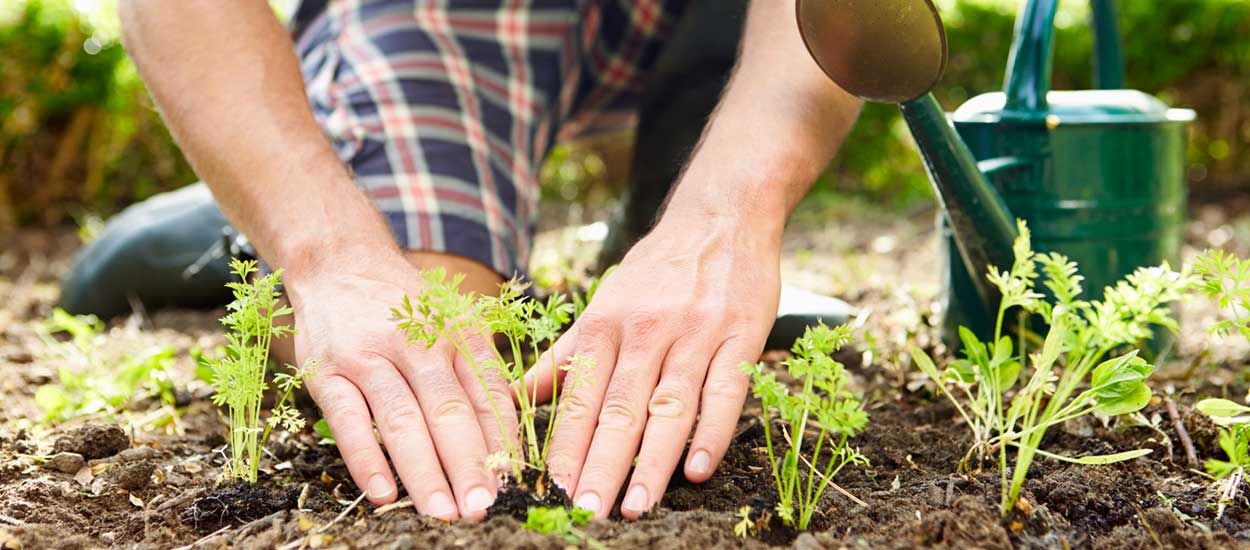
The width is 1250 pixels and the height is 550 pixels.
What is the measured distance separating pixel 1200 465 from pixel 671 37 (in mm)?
1950

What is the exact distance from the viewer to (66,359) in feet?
8.55

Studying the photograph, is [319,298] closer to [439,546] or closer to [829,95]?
[439,546]

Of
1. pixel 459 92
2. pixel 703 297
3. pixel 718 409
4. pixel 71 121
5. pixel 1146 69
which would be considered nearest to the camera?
pixel 718 409

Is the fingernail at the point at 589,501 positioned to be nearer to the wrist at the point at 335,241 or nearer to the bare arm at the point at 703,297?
the bare arm at the point at 703,297

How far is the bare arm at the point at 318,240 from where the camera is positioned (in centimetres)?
141

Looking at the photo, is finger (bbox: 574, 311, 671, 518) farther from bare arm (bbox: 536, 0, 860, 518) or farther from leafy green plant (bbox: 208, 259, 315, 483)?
leafy green plant (bbox: 208, 259, 315, 483)

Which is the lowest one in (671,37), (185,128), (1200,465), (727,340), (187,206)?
(1200,465)

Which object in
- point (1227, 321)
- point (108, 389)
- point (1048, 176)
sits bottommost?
point (108, 389)

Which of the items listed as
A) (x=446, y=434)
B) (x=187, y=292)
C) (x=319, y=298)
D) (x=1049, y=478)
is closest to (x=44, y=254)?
(x=187, y=292)

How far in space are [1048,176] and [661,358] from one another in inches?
41.1

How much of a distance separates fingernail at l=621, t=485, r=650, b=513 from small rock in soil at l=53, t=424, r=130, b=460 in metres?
0.95

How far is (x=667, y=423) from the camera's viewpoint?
1.43 metres

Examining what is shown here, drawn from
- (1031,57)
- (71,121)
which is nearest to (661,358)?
(1031,57)

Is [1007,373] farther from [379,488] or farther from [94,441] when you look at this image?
[94,441]
